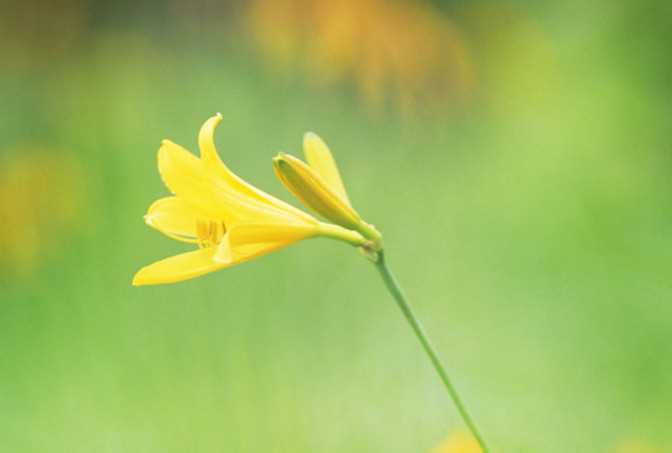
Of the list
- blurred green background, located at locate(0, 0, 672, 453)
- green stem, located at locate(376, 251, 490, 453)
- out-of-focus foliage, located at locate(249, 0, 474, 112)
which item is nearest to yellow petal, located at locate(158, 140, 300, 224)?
green stem, located at locate(376, 251, 490, 453)

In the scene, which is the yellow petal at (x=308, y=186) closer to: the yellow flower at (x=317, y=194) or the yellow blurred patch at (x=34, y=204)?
the yellow flower at (x=317, y=194)

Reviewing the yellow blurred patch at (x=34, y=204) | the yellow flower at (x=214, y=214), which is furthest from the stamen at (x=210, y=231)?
the yellow blurred patch at (x=34, y=204)

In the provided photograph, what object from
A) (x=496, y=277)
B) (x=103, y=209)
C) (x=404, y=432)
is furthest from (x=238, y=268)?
(x=404, y=432)

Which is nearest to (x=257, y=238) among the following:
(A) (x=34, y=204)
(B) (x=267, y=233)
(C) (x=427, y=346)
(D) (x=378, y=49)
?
(B) (x=267, y=233)

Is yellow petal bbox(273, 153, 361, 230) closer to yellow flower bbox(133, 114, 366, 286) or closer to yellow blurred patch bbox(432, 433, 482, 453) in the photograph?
yellow flower bbox(133, 114, 366, 286)

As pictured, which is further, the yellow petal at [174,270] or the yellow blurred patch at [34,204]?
the yellow blurred patch at [34,204]

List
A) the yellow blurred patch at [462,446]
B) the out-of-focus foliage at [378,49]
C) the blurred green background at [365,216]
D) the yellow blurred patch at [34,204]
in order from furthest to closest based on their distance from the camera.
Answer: the out-of-focus foliage at [378,49] → the yellow blurred patch at [34,204] → the blurred green background at [365,216] → the yellow blurred patch at [462,446]
